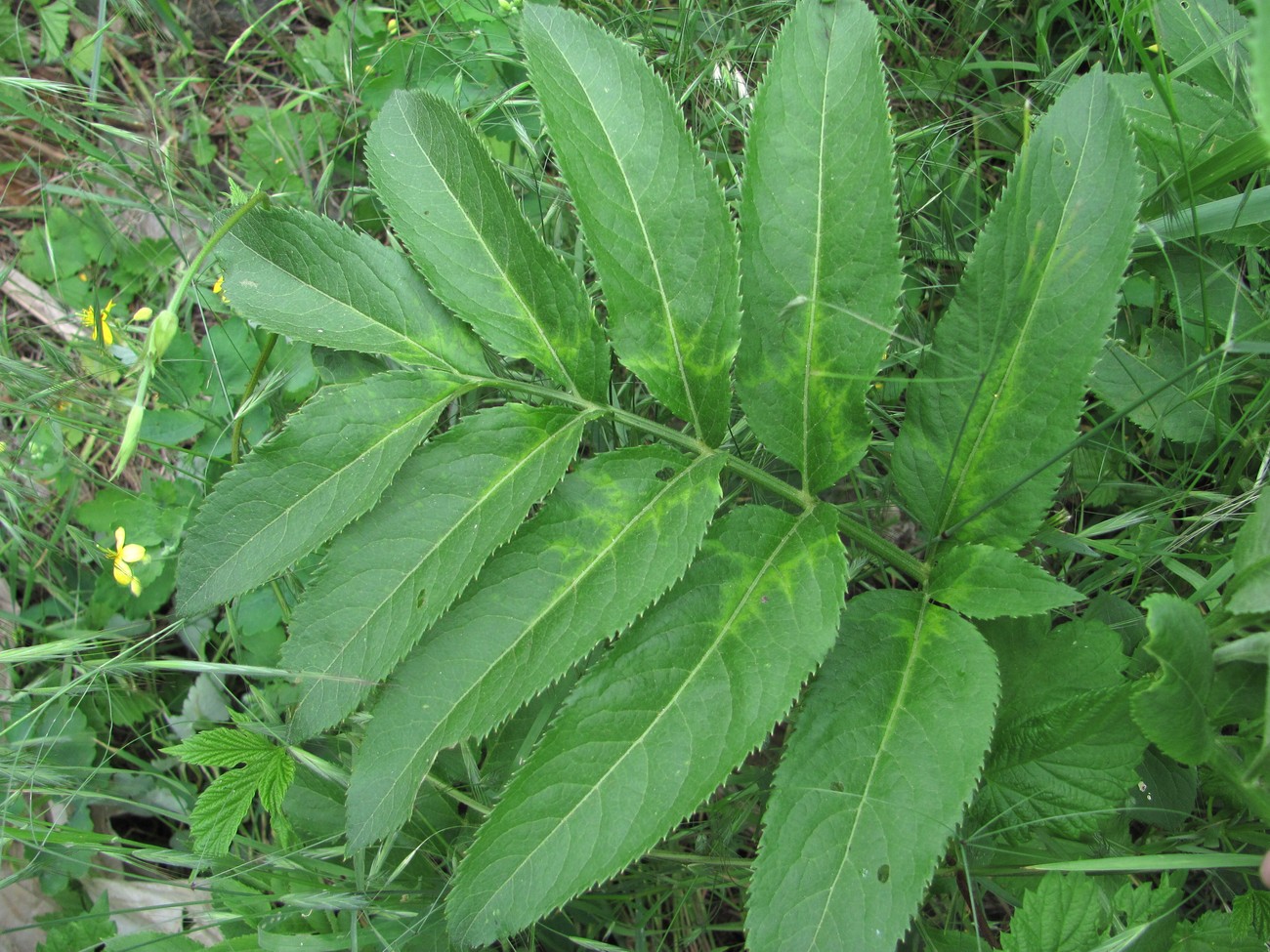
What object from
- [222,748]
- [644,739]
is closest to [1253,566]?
[644,739]

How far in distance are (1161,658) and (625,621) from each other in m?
0.94

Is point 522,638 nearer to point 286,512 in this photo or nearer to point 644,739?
point 644,739

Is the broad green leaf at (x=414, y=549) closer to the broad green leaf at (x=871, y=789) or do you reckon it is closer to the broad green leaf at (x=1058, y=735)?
the broad green leaf at (x=871, y=789)

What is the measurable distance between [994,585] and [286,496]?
150cm

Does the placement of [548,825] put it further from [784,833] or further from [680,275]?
[680,275]

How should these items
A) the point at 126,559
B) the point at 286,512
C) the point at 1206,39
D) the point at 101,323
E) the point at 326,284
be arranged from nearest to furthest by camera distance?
the point at 286,512, the point at 326,284, the point at 1206,39, the point at 126,559, the point at 101,323

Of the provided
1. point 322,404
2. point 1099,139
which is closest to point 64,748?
point 322,404

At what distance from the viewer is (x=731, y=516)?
6.63 feet

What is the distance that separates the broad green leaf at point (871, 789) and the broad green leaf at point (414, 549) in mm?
748

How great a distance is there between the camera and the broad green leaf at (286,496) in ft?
6.54

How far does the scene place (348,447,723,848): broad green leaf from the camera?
1.87 metres

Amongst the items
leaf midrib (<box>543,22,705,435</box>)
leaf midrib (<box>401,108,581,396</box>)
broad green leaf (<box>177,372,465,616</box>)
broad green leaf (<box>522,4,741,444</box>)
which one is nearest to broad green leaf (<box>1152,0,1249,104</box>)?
broad green leaf (<box>522,4,741,444</box>)

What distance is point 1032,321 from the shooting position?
6.30 ft

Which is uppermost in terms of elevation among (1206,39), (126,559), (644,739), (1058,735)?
(1206,39)
